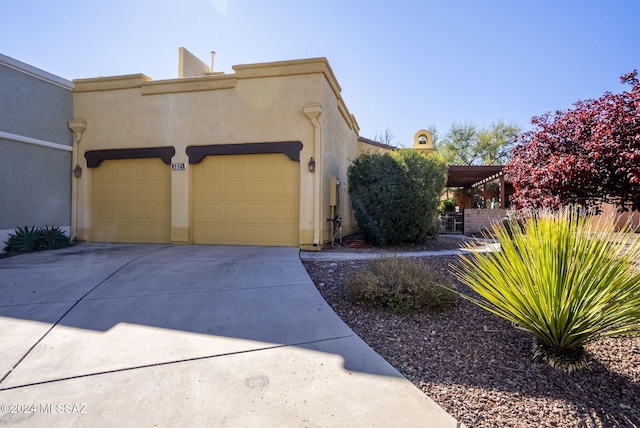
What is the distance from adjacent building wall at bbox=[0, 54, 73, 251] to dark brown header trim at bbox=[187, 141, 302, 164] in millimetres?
3932

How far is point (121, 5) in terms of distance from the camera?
805cm

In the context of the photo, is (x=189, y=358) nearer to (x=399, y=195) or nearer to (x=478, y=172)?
(x=399, y=195)

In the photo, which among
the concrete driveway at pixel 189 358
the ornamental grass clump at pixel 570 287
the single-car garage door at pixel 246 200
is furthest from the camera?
the single-car garage door at pixel 246 200

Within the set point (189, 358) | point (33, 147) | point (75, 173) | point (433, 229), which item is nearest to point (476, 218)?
point (433, 229)

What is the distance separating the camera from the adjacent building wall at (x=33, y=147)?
27.7 feet

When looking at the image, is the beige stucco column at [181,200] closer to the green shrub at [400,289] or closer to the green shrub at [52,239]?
the green shrub at [52,239]

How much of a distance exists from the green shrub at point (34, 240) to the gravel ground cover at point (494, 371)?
27.8 ft

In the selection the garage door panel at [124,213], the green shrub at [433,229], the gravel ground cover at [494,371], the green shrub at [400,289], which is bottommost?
the gravel ground cover at [494,371]

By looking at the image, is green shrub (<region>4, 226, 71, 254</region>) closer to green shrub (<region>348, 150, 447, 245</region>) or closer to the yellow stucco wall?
the yellow stucco wall

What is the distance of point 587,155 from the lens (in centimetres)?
511

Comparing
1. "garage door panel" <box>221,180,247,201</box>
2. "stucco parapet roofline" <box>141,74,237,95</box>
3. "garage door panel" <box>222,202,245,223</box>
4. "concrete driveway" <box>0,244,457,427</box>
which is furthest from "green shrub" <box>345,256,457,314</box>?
"stucco parapet roofline" <box>141,74,237,95</box>

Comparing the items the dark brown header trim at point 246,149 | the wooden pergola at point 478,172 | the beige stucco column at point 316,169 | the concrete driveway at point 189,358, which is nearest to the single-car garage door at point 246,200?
the dark brown header trim at point 246,149

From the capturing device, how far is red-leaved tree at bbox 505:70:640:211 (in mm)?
4691

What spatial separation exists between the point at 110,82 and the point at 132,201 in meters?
3.46
